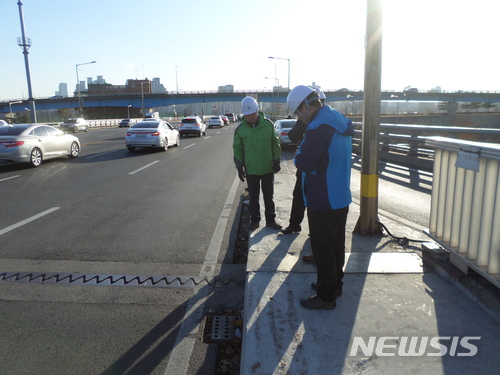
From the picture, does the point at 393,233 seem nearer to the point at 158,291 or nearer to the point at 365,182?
the point at 365,182

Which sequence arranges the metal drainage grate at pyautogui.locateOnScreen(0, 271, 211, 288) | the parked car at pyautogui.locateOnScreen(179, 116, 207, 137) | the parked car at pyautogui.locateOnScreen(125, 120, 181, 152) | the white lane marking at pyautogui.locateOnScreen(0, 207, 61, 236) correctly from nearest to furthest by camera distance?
the metal drainage grate at pyautogui.locateOnScreen(0, 271, 211, 288), the white lane marking at pyautogui.locateOnScreen(0, 207, 61, 236), the parked car at pyautogui.locateOnScreen(125, 120, 181, 152), the parked car at pyautogui.locateOnScreen(179, 116, 207, 137)

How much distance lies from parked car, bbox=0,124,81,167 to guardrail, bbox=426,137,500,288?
13.1 metres

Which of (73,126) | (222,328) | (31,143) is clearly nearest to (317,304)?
(222,328)

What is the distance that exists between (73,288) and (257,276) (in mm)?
1962

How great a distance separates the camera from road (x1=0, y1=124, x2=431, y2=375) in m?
3.11

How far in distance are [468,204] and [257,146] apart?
3.01m

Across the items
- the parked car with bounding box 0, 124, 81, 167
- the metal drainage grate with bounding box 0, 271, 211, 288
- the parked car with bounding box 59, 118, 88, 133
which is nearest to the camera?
the metal drainage grate with bounding box 0, 271, 211, 288

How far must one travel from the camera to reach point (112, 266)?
491 centimetres

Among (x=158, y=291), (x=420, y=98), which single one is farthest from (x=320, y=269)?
(x=420, y=98)

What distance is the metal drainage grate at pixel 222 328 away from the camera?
3385 millimetres

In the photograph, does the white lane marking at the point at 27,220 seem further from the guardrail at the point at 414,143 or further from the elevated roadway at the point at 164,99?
the elevated roadway at the point at 164,99

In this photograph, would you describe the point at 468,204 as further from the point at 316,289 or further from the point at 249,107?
the point at 249,107

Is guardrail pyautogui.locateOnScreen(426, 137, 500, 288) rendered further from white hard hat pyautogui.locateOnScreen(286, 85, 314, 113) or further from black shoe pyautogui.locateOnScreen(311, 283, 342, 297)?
white hard hat pyautogui.locateOnScreen(286, 85, 314, 113)

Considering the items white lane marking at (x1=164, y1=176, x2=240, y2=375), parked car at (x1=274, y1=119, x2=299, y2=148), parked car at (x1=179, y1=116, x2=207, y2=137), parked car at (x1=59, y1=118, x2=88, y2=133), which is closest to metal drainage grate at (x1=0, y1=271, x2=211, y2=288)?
white lane marking at (x1=164, y1=176, x2=240, y2=375)
